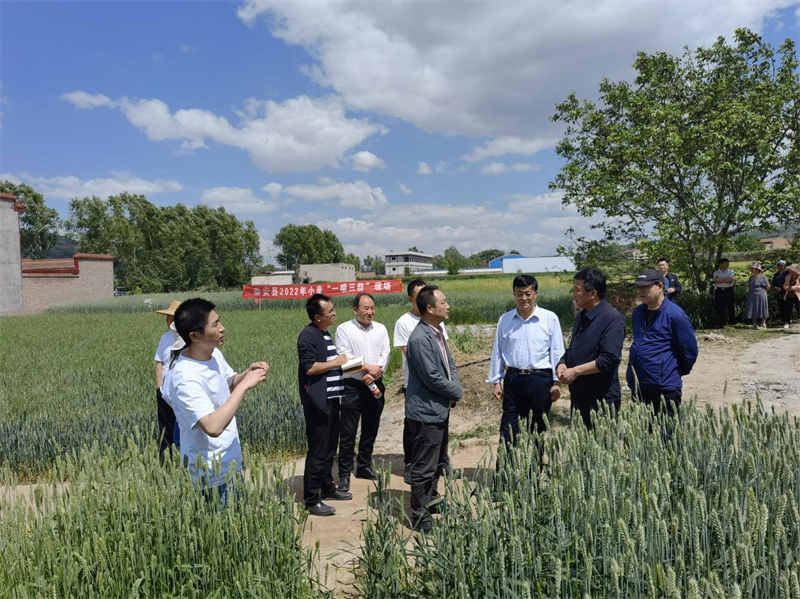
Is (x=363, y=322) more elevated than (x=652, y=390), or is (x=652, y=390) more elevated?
(x=363, y=322)

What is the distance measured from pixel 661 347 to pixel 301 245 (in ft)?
257

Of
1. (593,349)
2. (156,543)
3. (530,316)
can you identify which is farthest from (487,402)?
(156,543)

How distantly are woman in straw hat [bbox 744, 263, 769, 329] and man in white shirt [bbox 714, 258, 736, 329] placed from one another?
0.43 meters

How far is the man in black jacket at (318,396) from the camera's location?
4133 millimetres

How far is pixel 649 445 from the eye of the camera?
269 cm

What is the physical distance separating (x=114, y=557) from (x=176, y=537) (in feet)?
0.83

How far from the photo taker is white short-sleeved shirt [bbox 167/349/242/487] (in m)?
2.52

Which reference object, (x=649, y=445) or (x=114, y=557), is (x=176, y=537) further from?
(x=649, y=445)

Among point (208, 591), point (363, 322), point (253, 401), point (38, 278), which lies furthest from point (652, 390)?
point (38, 278)

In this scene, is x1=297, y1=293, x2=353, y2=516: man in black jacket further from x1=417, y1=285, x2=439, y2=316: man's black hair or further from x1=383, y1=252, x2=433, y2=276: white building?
x1=383, y1=252, x2=433, y2=276: white building

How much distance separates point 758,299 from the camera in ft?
40.2

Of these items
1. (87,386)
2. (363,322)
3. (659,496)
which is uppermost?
(363,322)

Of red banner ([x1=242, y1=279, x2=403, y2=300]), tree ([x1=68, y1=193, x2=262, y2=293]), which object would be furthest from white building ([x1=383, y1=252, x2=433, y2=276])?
red banner ([x1=242, y1=279, x2=403, y2=300])

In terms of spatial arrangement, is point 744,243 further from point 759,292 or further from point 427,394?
point 427,394
